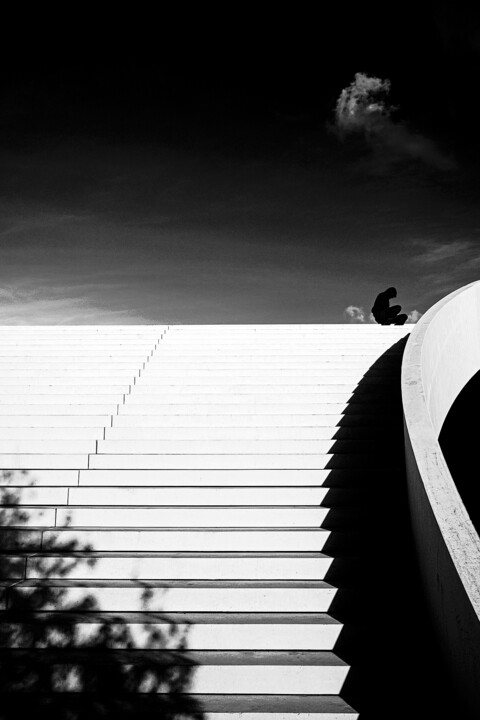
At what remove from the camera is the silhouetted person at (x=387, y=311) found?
13.8m

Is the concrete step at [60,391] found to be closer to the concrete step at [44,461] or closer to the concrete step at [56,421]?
the concrete step at [56,421]

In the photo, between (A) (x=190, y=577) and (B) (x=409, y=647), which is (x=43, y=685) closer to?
(A) (x=190, y=577)

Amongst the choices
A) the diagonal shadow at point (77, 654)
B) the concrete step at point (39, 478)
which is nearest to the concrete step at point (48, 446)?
the concrete step at point (39, 478)

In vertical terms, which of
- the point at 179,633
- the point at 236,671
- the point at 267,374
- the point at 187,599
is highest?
the point at 267,374

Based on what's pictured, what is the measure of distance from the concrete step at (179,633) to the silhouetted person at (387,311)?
1120 centimetres

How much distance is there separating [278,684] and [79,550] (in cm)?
181

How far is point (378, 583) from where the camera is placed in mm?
3686

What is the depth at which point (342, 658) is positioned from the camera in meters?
3.28

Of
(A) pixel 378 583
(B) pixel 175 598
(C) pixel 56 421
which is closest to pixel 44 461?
(C) pixel 56 421

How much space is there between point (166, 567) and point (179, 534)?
30cm

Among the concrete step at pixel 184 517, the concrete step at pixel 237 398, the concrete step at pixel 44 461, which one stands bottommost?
the concrete step at pixel 184 517

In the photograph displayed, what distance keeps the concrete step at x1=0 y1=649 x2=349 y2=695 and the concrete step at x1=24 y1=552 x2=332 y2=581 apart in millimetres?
643

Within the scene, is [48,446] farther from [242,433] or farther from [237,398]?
[237,398]

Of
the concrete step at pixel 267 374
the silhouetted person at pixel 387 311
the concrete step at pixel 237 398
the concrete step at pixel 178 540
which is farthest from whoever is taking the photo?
the silhouetted person at pixel 387 311
